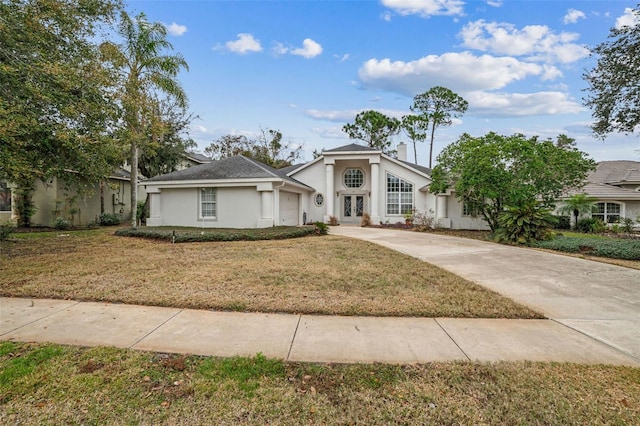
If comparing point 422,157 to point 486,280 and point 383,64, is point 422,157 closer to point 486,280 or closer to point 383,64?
point 383,64

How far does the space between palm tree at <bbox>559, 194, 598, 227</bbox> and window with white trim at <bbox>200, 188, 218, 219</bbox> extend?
20.6 metres

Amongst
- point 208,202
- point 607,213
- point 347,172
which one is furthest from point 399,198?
point 607,213

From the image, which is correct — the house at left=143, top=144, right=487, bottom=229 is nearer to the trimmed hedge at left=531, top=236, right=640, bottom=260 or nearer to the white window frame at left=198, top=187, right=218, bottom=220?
the white window frame at left=198, top=187, right=218, bottom=220

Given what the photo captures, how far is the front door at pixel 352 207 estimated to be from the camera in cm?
2331

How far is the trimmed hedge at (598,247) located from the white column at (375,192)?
404 inches

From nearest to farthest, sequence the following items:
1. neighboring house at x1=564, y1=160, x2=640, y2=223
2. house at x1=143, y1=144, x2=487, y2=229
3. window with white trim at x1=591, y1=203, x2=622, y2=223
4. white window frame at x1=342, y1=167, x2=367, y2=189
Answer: house at x1=143, y1=144, x2=487, y2=229 < neighboring house at x1=564, y1=160, x2=640, y2=223 < window with white trim at x1=591, y1=203, x2=622, y2=223 < white window frame at x1=342, y1=167, x2=367, y2=189

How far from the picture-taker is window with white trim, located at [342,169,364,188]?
23.2 meters

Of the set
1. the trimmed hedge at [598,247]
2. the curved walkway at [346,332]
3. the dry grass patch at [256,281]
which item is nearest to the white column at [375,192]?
the trimmed hedge at [598,247]

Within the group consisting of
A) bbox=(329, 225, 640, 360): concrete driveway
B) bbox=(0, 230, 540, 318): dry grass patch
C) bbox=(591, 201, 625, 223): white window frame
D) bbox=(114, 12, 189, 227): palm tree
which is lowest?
bbox=(329, 225, 640, 360): concrete driveway

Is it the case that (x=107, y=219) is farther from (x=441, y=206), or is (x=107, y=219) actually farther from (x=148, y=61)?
(x=441, y=206)

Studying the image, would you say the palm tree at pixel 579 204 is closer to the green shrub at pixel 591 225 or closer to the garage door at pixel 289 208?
the green shrub at pixel 591 225

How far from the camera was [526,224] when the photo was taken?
42.1 ft

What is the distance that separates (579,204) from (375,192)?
12.0 m

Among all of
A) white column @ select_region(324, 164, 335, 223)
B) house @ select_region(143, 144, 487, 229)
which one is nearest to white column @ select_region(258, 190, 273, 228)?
house @ select_region(143, 144, 487, 229)
